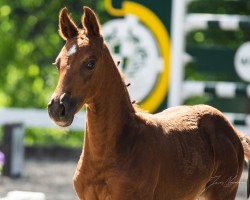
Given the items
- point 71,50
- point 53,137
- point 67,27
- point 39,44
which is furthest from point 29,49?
point 71,50

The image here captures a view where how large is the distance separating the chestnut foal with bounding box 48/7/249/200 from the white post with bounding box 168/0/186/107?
4.95 m

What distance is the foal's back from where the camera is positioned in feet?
15.1

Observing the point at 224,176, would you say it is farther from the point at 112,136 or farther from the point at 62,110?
the point at 62,110

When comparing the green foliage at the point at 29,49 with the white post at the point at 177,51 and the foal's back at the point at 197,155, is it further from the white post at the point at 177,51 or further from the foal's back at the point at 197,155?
the foal's back at the point at 197,155

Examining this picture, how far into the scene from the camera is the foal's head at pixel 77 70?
13.2 feet

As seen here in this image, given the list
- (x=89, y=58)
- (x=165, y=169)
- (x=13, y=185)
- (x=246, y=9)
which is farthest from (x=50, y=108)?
(x=246, y=9)

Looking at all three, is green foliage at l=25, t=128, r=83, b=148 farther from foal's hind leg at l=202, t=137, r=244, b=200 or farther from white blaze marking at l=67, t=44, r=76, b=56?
white blaze marking at l=67, t=44, r=76, b=56

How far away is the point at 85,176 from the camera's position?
4.39 meters

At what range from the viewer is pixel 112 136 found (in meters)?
4.42

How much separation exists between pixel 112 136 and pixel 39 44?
879 centimetres

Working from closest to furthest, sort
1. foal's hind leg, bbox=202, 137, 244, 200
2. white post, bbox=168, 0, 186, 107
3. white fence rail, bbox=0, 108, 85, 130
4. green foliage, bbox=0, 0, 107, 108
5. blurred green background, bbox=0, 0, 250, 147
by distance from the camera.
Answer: foal's hind leg, bbox=202, 137, 244, 200 → white post, bbox=168, 0, 186, 107 → white fence rail, bbox=0, 108, 85, 130 → blurred green background, bbox=0, 0, 250, 147 → green foliage, bbox=0, 0, 107, 108

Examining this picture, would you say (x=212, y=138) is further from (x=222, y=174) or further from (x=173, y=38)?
(x=173, y=38)

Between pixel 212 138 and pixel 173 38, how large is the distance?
4.91 m

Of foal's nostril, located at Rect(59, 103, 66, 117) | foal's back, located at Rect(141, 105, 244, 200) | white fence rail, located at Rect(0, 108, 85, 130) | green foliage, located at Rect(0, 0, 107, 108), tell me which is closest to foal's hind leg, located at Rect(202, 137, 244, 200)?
foal's back, located at Rect(141, 105, 244, 200)
